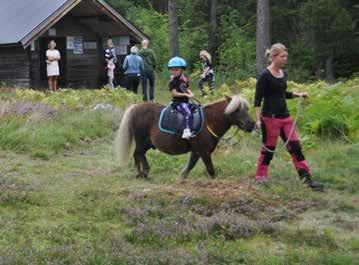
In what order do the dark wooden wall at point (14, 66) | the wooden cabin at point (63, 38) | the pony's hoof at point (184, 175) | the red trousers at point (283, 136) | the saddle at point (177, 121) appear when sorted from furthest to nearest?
the dark wooden wall at point (14, 66), the wooden cabin at point (63, 38), the pony's hoof at point (184, 175), the saddle at point (177, 121), the red trousers at point (283, 136)

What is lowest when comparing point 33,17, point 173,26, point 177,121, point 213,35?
point 177,121

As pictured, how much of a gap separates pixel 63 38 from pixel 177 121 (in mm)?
21739

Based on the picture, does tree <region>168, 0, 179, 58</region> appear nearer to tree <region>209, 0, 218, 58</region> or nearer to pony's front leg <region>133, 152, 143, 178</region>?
tree <region>209, 0, 218, 58</region>

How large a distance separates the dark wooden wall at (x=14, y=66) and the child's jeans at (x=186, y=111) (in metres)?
19.1

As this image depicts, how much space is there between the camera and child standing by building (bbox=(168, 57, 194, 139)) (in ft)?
34.6

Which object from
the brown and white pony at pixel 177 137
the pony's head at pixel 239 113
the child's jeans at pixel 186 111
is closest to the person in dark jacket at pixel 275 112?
the pony's head at pixel 239 113

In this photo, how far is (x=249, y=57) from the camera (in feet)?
131

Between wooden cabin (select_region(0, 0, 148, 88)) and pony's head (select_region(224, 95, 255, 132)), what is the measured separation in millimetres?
17413

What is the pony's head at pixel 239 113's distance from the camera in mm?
10445

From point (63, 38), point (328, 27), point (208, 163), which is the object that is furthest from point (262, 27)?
point (208, 163)

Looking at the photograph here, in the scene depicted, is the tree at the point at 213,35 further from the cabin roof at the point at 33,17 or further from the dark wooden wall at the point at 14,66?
the dark wooden wall at the point at 14,66

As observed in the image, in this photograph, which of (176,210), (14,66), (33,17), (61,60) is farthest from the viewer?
(61,60)

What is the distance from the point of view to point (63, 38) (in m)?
31.4

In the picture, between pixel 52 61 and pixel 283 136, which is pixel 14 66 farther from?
pixel 283 136
